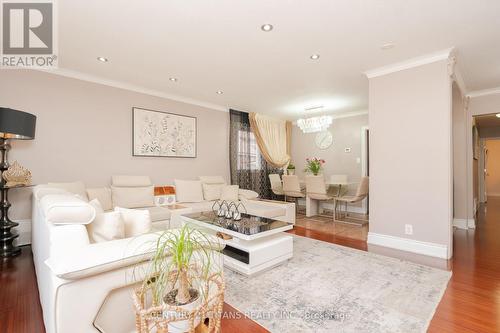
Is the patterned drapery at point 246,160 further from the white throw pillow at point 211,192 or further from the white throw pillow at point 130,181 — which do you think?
the white throw pillow at point 130,181

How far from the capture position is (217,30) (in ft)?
7.78

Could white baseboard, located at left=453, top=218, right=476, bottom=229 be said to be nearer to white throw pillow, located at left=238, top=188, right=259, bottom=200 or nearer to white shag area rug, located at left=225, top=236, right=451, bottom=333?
white shag area rug, located at left=225, top=236, right=451, bottom=333

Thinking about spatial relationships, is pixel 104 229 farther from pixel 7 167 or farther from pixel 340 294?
pixel 7 167

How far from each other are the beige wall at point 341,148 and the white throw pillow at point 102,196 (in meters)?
5.00

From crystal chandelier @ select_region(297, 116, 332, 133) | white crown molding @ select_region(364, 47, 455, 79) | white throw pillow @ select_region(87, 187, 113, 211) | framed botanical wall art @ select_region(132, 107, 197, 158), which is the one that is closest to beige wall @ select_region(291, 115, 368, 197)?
crystal chandelier @ select_region(297, 116, 332, 133)

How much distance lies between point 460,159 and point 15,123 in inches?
259

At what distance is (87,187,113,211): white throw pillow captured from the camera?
10.6ft

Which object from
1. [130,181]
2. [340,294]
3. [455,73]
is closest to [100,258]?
[340,294]

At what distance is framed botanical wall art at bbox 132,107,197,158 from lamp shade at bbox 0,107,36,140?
55.9 inches

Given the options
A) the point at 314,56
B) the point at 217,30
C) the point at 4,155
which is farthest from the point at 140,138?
the point at 314,56

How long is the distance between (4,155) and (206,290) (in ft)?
11.1

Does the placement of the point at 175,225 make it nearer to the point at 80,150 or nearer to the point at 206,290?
the point at 80,150

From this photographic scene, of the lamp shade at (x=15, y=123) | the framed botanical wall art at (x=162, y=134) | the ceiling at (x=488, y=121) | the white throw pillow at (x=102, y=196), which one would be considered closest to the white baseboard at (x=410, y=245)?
the framed botanical wall art at (x=162, y=134)

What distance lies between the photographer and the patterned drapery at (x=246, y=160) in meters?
5.53
